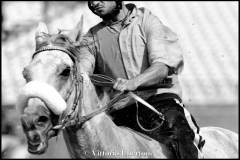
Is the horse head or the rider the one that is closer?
the horse head

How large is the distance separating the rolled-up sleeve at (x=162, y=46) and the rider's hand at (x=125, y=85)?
316 millimetres

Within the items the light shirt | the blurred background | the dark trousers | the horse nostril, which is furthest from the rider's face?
the blurred background

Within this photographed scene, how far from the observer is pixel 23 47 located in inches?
786

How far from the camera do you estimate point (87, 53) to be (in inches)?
225

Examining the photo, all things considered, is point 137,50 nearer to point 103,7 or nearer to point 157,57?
point 157,57

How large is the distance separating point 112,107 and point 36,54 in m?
0.87

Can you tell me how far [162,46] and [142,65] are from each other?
26 centimetres

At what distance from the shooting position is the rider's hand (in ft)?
17.2

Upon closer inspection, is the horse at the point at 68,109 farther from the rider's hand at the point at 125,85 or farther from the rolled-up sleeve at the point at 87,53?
the rider's hand at the point at 125,85

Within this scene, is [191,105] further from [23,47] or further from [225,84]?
[23,47]

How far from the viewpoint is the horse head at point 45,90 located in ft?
15.5

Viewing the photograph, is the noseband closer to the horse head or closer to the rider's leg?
the horse head

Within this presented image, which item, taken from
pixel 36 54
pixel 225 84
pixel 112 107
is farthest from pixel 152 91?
pixel 225 84

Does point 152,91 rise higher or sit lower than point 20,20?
lower
